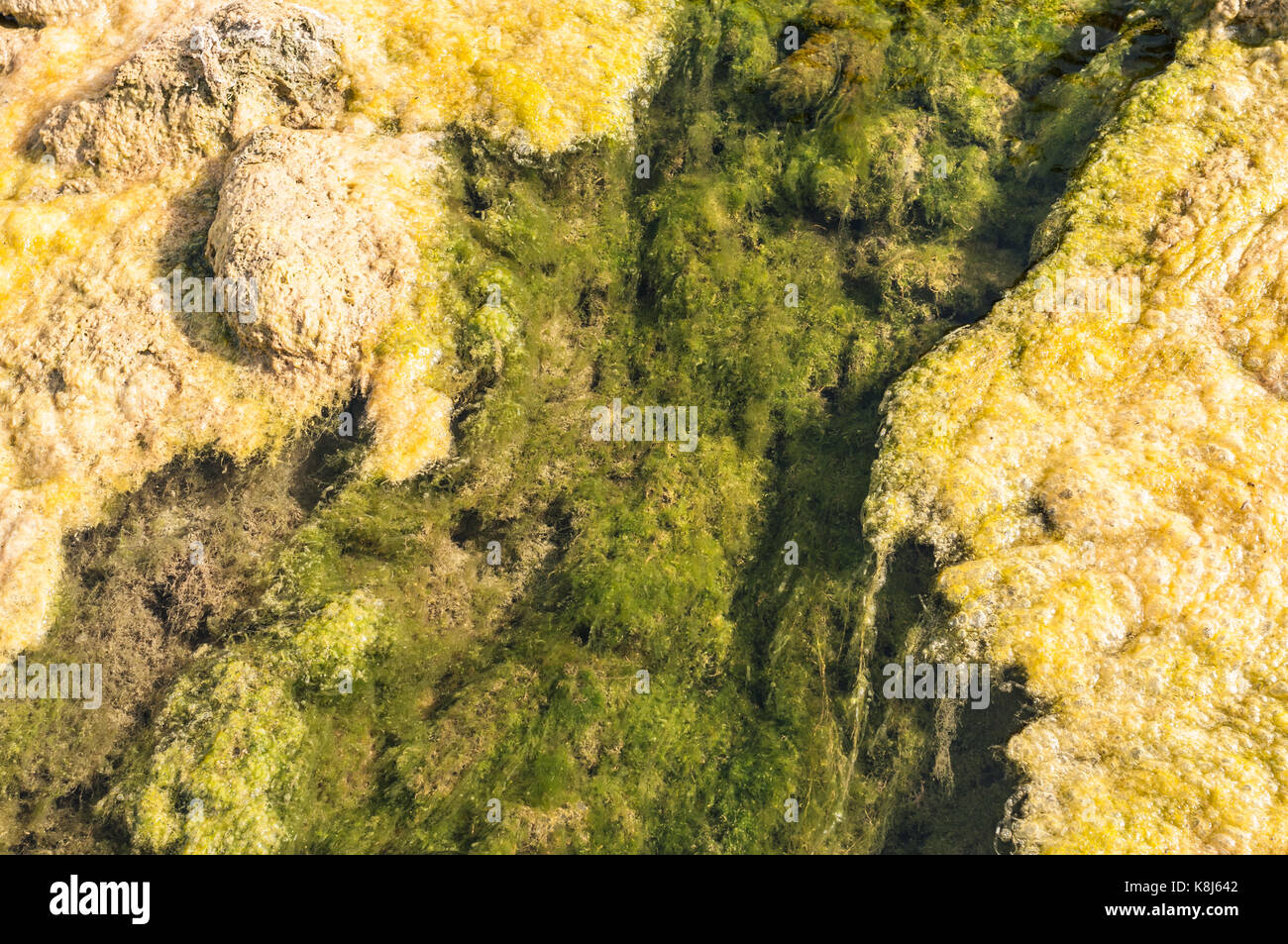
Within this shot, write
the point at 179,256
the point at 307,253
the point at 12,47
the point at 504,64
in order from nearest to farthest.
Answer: the point at 307,253, the point at 179,256, the point at 504,64, the point at 12,47

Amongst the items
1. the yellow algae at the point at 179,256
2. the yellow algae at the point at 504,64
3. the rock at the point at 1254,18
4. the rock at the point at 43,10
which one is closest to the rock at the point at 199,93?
the yellow algae at the point at 179,256

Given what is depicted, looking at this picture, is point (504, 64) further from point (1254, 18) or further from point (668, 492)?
point (1254, 18)

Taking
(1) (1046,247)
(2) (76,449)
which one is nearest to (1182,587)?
(1) (1046,247)

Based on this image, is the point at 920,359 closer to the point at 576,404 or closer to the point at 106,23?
the point at 576,404

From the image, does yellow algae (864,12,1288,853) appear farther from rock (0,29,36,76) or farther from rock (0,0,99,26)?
rock (0,29,36,76)

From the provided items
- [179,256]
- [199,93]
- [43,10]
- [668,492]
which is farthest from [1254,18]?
[43,10]

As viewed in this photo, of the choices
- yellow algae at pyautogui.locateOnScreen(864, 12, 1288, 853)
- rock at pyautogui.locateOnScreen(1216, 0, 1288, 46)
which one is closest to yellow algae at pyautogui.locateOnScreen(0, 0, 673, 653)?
yellow algae at pyautogui.locateOnScreen(864, 12, 1288, 853)

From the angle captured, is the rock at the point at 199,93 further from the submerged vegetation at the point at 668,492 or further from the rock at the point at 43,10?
the rock at the point at 43,10
